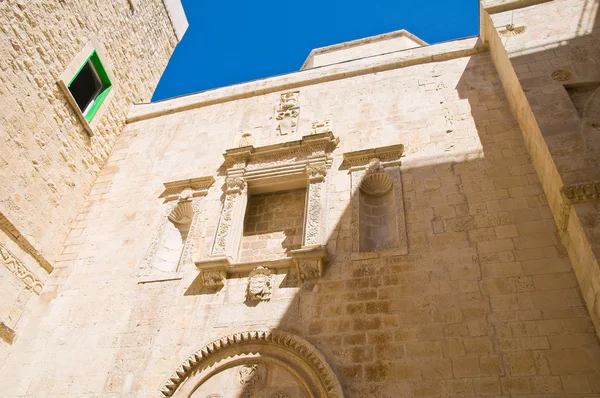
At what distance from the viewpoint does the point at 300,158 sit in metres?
6.91

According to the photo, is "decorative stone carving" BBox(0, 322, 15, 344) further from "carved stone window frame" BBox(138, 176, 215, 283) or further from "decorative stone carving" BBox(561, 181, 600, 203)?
"decorative stone carving" BBox(561, 181, 600, 203)

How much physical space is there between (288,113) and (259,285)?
3.57 m

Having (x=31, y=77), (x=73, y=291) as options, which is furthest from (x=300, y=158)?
(x=31, y=77)

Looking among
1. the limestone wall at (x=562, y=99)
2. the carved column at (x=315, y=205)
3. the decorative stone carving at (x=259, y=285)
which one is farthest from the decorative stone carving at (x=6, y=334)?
the limestone wall at (x=562, y=99)

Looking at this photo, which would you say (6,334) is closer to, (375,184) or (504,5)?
(375,184)

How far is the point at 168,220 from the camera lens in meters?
6.87

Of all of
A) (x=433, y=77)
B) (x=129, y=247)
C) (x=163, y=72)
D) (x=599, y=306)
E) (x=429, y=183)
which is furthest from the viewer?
(x=163, y=72)

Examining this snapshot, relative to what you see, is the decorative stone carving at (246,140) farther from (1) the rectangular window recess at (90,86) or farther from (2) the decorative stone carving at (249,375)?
(2) the decorative stone carving at (249,375)

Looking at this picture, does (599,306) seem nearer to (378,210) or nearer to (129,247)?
(378,210)

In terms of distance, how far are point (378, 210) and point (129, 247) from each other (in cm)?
361

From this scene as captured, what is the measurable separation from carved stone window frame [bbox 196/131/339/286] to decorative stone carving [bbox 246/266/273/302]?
0.32ft

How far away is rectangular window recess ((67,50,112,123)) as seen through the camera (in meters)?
8.08

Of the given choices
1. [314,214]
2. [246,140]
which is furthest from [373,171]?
[246,140]

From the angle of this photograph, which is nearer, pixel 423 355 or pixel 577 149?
pixel 423 355
